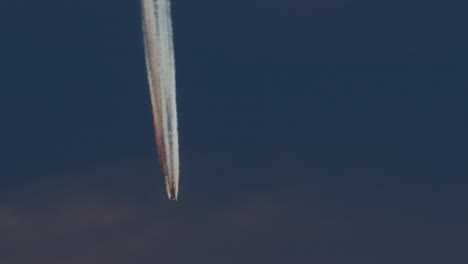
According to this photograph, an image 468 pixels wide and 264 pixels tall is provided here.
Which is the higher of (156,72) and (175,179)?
(156,72)

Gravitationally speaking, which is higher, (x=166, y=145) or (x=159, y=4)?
(x=159, y=4)

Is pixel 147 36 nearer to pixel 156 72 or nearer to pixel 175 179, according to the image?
pixel 156 72

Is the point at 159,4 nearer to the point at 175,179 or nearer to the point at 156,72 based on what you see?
the point at 156,72

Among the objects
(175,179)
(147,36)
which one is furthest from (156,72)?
(175,179)

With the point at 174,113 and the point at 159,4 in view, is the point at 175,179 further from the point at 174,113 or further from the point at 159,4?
the point at 159,4

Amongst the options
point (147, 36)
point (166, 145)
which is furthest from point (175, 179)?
point (147, 36)

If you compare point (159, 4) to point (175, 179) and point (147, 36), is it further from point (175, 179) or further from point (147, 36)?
point (175, 179)

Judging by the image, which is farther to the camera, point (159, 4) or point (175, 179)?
point (175, 179)

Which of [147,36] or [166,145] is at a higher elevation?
[147,36]
